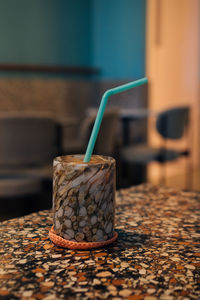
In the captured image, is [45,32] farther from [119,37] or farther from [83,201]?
[83,201]

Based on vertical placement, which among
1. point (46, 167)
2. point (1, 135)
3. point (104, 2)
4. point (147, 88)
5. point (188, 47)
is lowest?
point (46, 167)

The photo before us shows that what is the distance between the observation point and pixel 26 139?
7.57ft

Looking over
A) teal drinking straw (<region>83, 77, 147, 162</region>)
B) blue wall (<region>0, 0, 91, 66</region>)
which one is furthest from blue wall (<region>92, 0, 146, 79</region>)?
teal drinking straw (<region>83, 77, 147, 162</region>)

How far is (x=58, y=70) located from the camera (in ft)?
17.1

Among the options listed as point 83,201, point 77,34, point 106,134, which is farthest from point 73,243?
point 77,34

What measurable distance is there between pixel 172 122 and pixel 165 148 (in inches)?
10.2

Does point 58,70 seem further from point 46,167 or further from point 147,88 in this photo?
point 46,167

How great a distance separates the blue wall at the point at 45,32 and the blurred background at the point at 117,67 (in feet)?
0.04

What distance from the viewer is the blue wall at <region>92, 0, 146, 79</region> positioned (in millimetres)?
5215

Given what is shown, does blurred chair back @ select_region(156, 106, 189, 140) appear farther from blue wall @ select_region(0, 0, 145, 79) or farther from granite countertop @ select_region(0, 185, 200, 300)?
granite countertop @ select_region(0, 185, 200, 300)

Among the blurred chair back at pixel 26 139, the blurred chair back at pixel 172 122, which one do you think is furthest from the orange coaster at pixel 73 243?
the blurred chair back at pixel 172 122

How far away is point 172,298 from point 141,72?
196 inches

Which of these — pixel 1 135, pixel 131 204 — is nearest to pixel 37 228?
pixel 131 204

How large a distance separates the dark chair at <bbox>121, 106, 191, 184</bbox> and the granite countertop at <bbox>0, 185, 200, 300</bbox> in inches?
116
